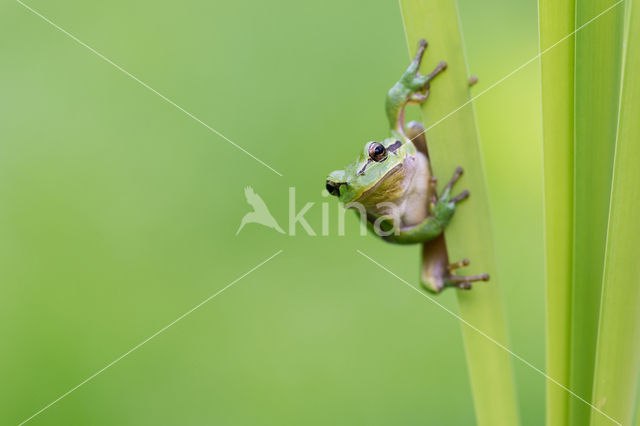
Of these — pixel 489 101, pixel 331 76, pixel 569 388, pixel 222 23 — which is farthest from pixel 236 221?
pixel 569 388

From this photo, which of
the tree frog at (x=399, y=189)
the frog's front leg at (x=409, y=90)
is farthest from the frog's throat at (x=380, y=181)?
the frog's front leg at (x=409, y=90)

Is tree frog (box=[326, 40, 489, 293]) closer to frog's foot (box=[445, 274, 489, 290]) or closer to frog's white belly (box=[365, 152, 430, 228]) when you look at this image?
frog's white belly (box=[365, 152, 430, 228])

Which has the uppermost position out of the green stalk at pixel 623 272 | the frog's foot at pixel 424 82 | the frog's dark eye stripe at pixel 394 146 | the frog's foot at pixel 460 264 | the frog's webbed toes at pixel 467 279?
the frog's dark eye stripe at pixel 394 146


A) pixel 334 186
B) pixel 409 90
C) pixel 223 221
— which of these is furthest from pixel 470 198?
pixel 223 221

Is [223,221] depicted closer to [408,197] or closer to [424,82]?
[408,197]

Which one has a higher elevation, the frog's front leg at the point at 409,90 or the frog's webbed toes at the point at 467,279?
the frog's front leg at the point at 409,90

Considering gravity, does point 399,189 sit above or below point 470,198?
above

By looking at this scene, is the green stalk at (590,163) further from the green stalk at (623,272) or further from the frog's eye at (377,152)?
the frog's eye at (377,152)
